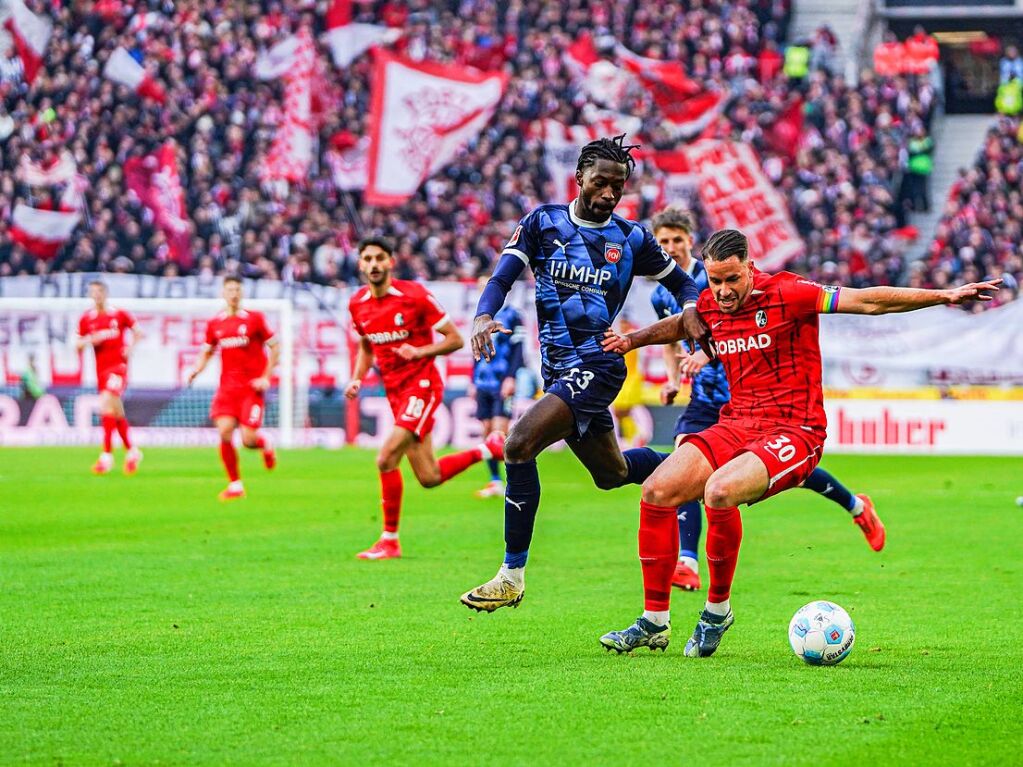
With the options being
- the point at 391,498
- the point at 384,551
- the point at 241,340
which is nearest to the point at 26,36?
the point at 241,340

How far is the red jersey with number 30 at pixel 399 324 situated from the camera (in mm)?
11867

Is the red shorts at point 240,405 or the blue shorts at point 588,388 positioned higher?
the blue shorts at point 588,388

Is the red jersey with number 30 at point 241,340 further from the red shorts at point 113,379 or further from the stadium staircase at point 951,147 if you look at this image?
the stadium staircase at point 951,147

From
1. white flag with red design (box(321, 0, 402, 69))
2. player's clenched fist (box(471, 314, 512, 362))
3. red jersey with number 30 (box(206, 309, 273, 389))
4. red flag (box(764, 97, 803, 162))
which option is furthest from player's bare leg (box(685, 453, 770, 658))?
white flag with red design (box(321, 0, 402, 69))

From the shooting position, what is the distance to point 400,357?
39.2 ft

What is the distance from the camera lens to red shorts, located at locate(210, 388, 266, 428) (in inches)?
647

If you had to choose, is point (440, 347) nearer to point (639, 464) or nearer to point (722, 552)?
point (639, 464)

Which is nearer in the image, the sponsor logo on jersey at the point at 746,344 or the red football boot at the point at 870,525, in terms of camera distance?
the sponsor logo on jersey at the point at 746,344

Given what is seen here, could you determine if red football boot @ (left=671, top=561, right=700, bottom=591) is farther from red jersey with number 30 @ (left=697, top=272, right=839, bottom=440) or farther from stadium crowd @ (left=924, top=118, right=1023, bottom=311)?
stadium crowd @ (left=924, top=118, right=1023, bottom=311)

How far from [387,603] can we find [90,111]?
23430 mm

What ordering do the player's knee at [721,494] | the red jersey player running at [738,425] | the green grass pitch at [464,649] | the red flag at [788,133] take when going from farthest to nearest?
the red flag at [788,133] → the red jersey player running at [738,425] → the player's knee at [721,494] → the green grass pitch at [464,649]

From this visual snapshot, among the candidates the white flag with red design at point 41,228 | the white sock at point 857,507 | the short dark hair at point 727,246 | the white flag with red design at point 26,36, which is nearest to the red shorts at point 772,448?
the short dark hair at point 727,246

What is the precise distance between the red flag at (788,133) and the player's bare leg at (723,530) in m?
24.1

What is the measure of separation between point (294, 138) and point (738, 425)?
2291 centimetres
